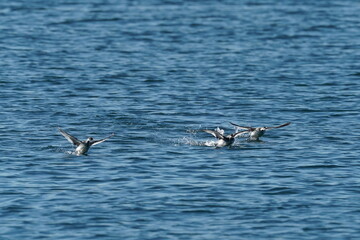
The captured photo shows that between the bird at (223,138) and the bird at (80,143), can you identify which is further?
the bird at (223,138)

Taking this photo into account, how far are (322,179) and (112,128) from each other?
10.2 m

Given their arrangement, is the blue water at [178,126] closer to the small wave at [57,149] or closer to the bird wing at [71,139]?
the small wave at [57,149]

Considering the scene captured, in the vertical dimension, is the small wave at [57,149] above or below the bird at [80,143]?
below

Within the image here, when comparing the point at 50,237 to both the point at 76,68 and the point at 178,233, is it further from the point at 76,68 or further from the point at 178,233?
the point at 76,68

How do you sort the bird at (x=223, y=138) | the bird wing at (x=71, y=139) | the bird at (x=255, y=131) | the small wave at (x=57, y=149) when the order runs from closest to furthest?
the bird wing at (x=71, y=139), the small wave at (x=57, y=149), the bird at (x=223, y=138), the bird at (x=255, y=131)

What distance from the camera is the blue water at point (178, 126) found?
24125 millimetres

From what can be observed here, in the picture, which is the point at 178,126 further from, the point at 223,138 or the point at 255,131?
the point at 223,138

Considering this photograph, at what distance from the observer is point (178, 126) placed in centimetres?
3603

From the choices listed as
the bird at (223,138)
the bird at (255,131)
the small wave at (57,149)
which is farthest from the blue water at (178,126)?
the bird at (223,138)

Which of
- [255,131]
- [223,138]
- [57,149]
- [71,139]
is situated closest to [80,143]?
[71,139]

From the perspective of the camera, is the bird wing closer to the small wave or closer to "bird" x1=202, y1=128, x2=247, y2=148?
the small wave

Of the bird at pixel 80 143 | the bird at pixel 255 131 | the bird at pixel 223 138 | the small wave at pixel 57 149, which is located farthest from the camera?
the bird at pixel 255 131

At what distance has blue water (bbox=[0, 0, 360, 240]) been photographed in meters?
24.1

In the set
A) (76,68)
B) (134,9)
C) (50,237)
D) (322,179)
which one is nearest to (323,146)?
(322,179)
